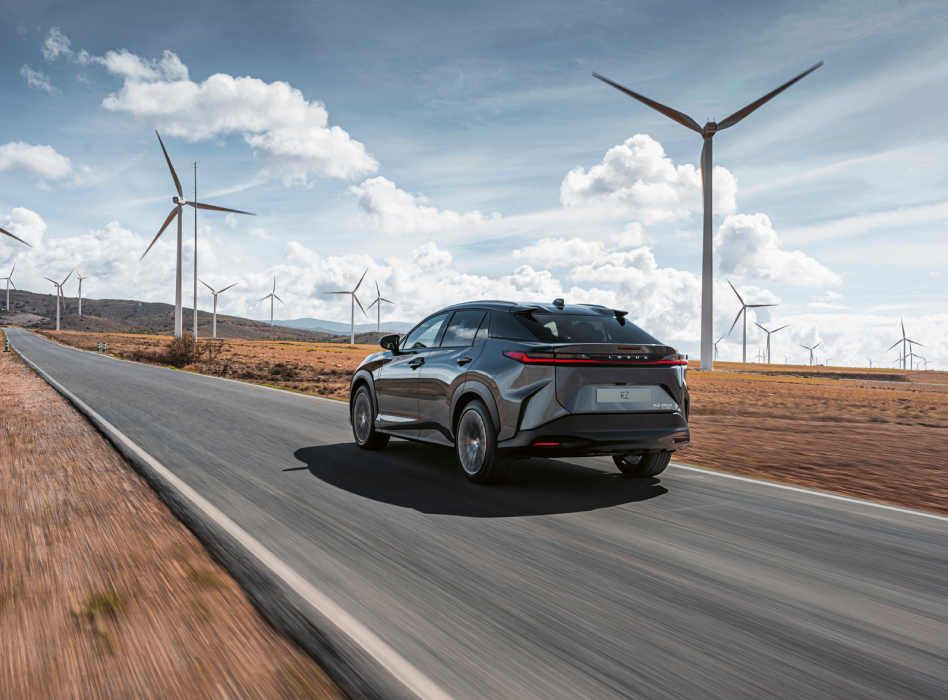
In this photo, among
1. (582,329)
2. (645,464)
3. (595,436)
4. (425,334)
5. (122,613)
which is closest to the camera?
(122,613)

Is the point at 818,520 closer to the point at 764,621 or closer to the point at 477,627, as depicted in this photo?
the point at 764,621

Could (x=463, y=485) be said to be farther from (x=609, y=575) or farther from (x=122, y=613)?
(x=122, y=613)

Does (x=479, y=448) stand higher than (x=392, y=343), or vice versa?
(x=392, y=343)

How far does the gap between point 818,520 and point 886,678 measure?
2795mm

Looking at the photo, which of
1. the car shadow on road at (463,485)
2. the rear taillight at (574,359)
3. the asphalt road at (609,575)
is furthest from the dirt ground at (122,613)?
the rear taillight at (574,359)

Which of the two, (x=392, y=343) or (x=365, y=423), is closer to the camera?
(x=392, y=343)

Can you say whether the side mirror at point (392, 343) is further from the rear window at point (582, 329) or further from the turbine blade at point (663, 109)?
the turbine blade at point (663, 109)

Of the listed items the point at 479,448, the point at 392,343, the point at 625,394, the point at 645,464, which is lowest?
the point at 645,464

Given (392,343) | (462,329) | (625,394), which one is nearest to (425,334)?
(392,343)

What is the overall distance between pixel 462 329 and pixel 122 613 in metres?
4.39

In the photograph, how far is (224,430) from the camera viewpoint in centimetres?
1002

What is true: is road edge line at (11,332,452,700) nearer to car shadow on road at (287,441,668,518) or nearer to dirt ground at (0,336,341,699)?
dirt ground at (0,336,341,699)

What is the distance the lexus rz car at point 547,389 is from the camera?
592 cm

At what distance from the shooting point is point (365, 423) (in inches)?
346
